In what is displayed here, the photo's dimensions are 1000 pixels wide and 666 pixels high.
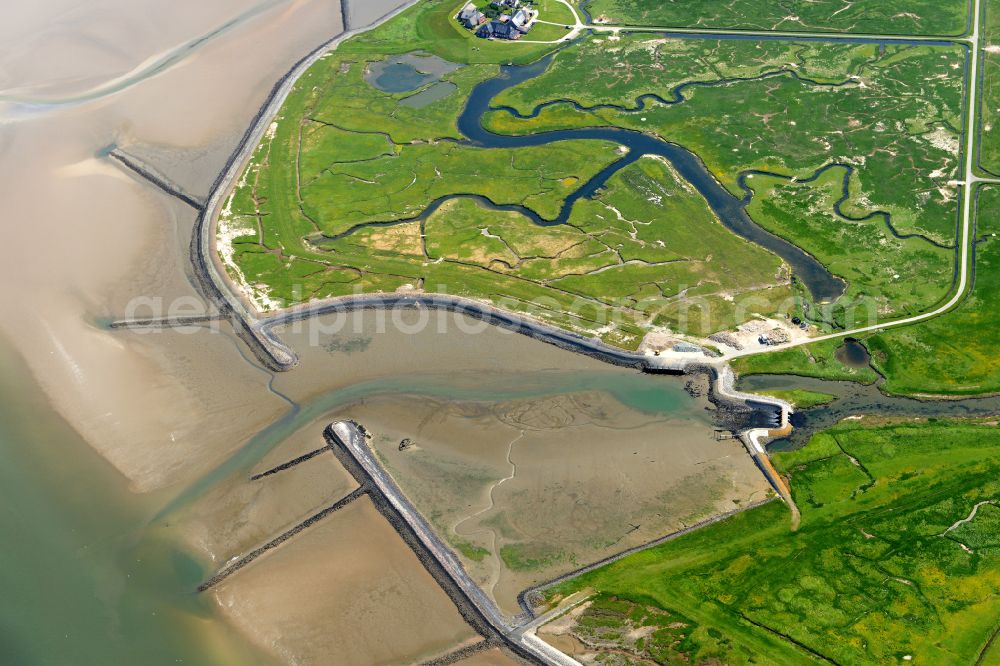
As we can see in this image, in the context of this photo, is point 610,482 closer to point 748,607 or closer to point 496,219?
point 748,607

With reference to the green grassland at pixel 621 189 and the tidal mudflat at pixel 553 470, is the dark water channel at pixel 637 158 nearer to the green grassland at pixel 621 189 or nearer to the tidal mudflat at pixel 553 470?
the green grassland at pixel 621 189

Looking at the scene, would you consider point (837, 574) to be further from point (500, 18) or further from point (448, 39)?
point (500, 18)

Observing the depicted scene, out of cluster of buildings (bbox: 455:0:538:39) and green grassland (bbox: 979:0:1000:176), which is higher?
cluster of buildings (bbox: 455:0:538:39)

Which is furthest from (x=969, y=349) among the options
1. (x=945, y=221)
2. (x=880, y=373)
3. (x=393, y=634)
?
(x=393, y=634)

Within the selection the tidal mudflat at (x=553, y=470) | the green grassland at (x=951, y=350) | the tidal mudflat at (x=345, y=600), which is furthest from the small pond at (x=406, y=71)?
the green grassland at (x=951, y=350)
